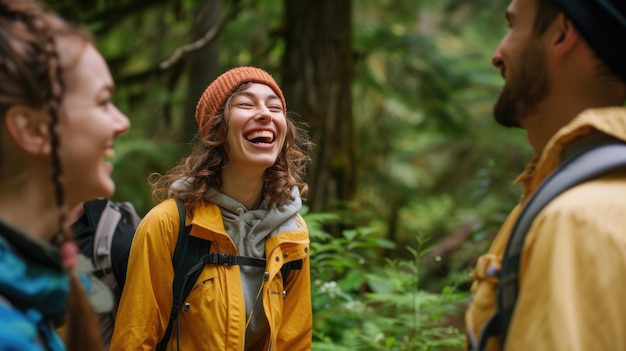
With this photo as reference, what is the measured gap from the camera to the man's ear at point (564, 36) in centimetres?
167

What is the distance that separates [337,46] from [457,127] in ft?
11.8

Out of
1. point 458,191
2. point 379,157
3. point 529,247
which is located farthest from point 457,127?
point 529,247

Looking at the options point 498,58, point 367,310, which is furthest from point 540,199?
point 367,310

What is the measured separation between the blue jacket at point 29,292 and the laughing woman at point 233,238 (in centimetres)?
113

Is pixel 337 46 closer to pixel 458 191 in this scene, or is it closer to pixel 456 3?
pixel 456 3

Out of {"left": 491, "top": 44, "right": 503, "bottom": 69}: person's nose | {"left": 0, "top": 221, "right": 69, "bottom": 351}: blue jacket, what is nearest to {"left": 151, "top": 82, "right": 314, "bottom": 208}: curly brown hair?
{"left": 0, "top": 221, "right": 69, "bottom": 351}: blue jacket

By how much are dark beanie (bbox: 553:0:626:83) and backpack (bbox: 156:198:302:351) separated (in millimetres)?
1891

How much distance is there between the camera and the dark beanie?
1604 mm

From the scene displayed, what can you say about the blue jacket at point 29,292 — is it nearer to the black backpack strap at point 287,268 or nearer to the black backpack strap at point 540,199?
the black backpack strap at point 540,199

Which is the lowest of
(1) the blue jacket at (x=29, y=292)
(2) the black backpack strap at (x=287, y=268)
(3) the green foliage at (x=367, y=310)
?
(3) the green foliage at (x=367, y=310)

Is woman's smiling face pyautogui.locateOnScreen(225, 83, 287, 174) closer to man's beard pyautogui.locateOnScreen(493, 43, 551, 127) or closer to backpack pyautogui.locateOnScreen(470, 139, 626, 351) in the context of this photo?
man's beard pyautogui.locateOnScreen(493, 43, 551, 127)

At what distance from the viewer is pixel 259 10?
953 cm

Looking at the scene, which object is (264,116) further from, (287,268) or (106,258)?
(106,258)

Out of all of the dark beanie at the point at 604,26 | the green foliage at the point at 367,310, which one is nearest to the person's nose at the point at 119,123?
the dark beanie at the point at 604,26
